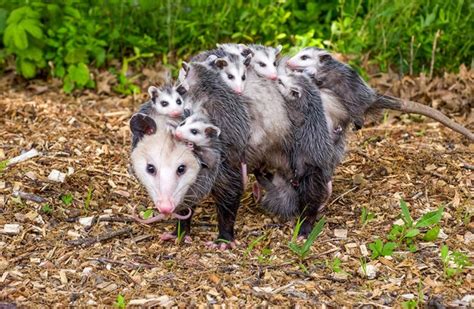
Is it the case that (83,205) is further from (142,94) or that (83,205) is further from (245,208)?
(142,94)

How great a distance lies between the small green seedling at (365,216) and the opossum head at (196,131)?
34.7 inches

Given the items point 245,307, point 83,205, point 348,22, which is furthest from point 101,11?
point 245,307

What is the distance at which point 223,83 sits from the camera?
3.67 m

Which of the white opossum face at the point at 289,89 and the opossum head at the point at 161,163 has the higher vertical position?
the white opossum face at the point at 289,89

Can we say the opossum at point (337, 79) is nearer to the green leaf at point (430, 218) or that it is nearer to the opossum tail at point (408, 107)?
the opossum tail at point (408, 107)

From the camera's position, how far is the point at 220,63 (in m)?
3.74

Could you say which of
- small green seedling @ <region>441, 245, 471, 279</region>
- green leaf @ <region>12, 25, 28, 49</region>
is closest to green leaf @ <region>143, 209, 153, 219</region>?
small green seedling @ <region>441, 245, 471, 279</region>

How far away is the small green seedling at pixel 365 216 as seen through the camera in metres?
3.97

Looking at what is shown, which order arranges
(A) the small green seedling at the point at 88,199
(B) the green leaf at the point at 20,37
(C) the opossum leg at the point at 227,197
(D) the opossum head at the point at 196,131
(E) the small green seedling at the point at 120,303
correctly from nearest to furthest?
1. (E) the small green seedling at the point at 120,303
2. (D) the opossum head at the point at 196,131
3. (C) the opossum leg at the point at 227,197
4. (A) the small green seedling at the point at 88,199
5. (B) the green leaf at the point at 20,37

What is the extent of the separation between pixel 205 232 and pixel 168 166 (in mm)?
661

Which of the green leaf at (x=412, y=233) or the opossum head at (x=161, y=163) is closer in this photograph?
the opossum head at (x=161, y=163)

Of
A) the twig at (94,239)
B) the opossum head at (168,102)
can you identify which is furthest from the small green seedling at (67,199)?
the opossum head at (168,102)

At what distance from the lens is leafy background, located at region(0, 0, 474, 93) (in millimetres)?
5758

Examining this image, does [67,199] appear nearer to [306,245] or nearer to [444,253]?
[306,245]
